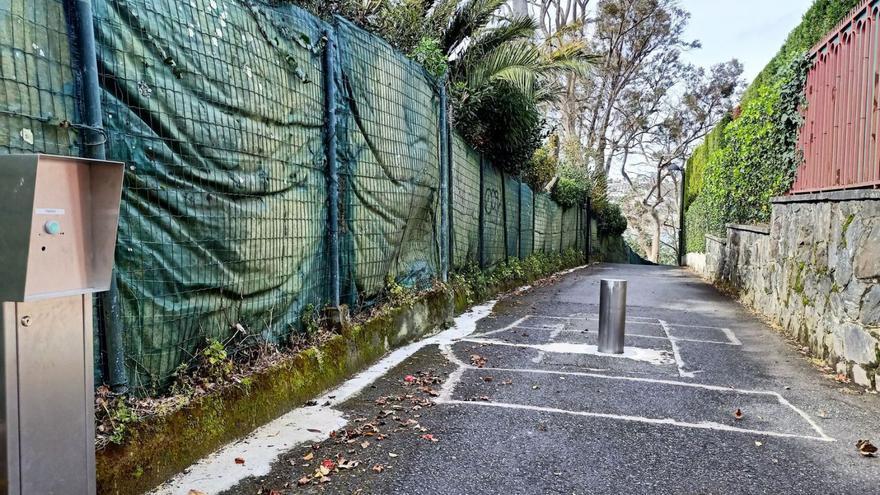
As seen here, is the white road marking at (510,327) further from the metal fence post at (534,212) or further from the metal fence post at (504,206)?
the metal fence post at (534,212)

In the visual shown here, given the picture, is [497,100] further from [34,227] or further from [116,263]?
[34,227]

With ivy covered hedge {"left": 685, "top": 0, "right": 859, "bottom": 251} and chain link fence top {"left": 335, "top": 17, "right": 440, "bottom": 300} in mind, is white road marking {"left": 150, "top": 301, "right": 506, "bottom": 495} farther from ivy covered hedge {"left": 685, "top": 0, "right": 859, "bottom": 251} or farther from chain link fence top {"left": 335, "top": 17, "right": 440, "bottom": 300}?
ivy covered hedge {"left": 685, "top": 0, "right": 859, "bottom": 251}

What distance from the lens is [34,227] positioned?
1.74 m

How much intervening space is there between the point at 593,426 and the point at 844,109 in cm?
446

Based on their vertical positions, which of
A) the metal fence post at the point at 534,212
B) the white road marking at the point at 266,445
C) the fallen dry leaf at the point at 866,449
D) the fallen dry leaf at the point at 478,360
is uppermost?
the metal fence post at the point at 534,212

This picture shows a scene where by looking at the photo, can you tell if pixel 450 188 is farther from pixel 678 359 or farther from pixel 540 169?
pixel 540 169

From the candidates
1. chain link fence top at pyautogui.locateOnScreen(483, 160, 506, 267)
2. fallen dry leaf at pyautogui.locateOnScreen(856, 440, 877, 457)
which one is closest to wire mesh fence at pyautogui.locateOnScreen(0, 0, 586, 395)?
fallen dry leaf at pyautogui.locateOnScreen(856, 440, 877, 457)

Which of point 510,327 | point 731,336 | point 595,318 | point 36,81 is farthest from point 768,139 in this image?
point 36,81

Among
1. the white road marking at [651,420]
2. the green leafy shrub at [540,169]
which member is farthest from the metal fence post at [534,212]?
the white road marking at [651,420]

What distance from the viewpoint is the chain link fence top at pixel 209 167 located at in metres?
2.85

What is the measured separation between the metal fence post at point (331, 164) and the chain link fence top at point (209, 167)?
0.14 meters

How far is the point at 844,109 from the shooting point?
5.82 metres

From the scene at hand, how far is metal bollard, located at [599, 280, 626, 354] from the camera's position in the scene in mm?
5789

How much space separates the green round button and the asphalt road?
158 centimetres
